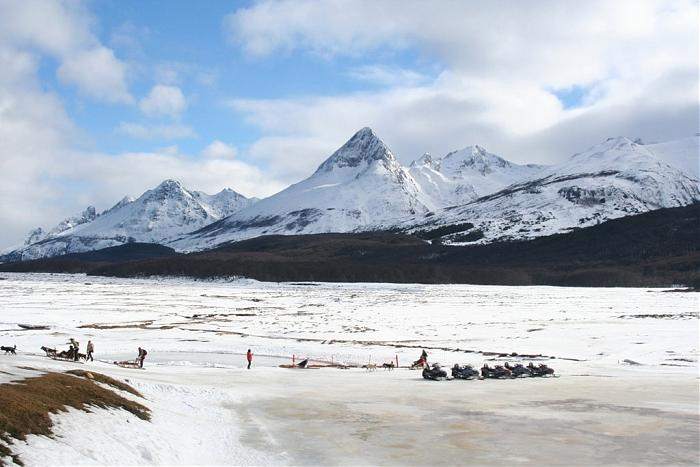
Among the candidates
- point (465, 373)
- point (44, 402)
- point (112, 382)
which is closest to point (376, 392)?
point (465, 373)

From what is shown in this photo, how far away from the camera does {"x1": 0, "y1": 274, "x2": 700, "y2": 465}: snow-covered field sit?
2353 cm

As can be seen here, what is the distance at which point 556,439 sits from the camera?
2627 centimetres

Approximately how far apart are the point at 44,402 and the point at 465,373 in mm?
28921

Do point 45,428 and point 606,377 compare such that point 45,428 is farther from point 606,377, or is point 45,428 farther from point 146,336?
point 146,336

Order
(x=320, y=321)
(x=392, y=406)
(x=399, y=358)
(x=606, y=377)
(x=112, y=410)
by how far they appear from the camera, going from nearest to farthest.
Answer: (x=112, y=410), (x=392, y=406), (x=606, y=377), (x=399, y=358), (x=320, y=321)

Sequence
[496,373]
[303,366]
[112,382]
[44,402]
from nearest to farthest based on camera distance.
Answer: [44,402] → [112,382] → [496,373] → [303,366]

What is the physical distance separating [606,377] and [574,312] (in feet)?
176

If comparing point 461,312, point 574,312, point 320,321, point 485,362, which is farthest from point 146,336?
point 574,312

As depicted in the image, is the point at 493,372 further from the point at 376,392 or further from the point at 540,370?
the point at 376,392

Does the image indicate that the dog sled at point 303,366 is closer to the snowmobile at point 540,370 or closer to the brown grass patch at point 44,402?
the snowmobile at point 540,370

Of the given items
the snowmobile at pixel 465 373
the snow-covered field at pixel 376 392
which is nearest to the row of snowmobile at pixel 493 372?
the snowmobile at pixel 465 373

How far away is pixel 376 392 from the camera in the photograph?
3862 cm

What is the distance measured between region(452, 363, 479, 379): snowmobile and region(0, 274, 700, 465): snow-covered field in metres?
1.23

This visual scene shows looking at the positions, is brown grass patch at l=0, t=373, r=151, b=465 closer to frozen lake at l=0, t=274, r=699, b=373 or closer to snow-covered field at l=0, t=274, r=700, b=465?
snow-covered field at l=0, t=274, r=700, b=465
